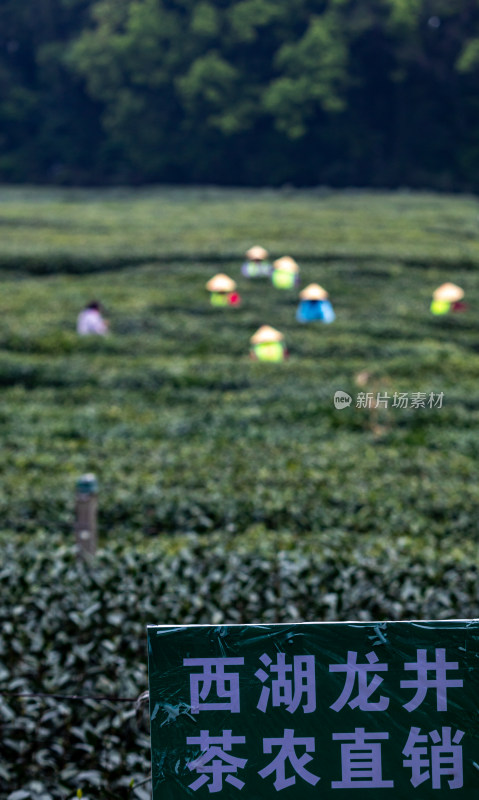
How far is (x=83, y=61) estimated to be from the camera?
144 ft

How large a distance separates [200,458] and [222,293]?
875cm

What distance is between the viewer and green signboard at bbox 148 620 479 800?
261cm

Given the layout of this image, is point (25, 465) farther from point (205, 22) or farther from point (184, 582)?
point (205, 22)

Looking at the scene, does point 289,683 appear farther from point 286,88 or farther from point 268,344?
point 286,88

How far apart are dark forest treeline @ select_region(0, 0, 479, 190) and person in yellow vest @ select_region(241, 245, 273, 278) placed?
22620 millimetres

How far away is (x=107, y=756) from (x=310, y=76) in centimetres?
4071

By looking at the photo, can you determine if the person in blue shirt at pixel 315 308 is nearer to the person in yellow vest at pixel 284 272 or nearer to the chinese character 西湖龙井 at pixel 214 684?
the person in yellow vest at pixel 284 272

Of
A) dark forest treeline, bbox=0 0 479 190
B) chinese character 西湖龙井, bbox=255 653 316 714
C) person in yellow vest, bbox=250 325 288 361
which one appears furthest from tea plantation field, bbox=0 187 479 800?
dark forest treeline, bbox=0 0 479 190

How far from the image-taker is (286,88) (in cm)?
3994

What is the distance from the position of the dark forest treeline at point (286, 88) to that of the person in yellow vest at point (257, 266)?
22620mm

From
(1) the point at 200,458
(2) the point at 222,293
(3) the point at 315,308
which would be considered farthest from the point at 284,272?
(1) the point at 200,458

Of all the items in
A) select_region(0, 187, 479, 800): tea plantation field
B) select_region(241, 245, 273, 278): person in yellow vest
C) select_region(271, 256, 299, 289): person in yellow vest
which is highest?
select_region(241, 245, 273, 278): person in yellow vest

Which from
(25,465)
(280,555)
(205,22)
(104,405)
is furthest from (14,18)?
(280,555)

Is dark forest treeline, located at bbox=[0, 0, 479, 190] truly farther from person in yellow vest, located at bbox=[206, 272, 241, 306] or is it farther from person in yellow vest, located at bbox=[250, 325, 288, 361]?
person in yellow vest, located at bbox=[250, 325, 288, 361]
